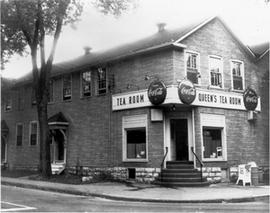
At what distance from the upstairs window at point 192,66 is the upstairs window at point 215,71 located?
105cm

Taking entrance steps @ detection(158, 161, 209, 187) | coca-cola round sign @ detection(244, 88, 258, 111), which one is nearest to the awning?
entrance steps @ detection(158, 161, 209, 187)

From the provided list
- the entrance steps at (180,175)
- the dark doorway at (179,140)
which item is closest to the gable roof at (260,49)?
the dark doorway at (179,140)

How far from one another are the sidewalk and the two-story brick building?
5.72 ft

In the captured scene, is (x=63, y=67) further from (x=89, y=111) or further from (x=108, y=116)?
(x=108, y=116)

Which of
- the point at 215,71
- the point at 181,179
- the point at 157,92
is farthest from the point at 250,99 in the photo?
the point at 181,179

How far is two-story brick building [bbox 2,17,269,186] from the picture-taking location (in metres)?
19.5

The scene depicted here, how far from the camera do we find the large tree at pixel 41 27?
62.3 feet

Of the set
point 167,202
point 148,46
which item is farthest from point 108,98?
point 167,202

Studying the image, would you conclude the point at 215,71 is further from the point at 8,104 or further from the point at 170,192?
the point at 8,104

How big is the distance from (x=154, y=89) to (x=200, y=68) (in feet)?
9.98

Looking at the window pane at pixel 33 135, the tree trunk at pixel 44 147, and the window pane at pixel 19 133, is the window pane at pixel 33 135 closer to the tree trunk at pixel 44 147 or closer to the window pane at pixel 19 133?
the window pane at pixel 19 133

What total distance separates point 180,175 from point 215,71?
241 inches

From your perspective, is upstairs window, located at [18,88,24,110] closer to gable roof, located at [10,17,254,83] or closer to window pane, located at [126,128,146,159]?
gable roof, located at [10,17,254,83]

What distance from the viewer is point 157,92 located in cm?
1898
